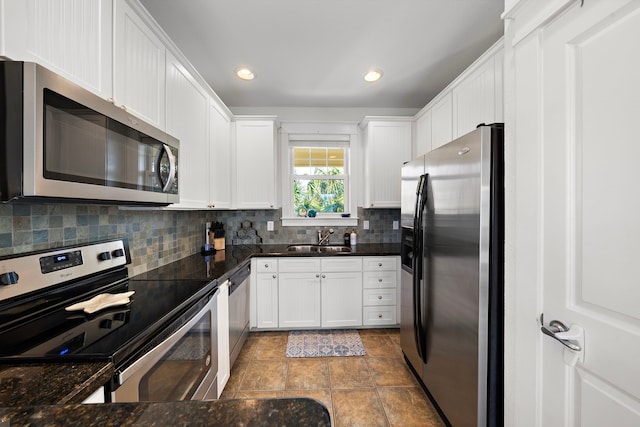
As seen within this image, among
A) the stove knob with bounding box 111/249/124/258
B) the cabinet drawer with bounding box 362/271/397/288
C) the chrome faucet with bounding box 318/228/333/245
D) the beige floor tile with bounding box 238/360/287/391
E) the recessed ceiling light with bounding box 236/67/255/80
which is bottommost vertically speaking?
the beige floor tile with bounding box 238/360/287/391

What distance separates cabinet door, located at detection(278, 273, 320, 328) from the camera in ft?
9.04

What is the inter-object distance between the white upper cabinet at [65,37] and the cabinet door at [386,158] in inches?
95.3

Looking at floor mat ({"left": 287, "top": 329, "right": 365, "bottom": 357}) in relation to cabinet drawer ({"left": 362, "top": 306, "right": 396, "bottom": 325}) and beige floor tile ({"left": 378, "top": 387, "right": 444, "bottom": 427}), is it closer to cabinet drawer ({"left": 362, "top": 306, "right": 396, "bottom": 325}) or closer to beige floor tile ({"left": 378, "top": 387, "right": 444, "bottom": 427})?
cabinet drawer ({"left": 362, "top": 306, "right": 396, "bottom": 325})

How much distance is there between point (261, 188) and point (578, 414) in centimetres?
280

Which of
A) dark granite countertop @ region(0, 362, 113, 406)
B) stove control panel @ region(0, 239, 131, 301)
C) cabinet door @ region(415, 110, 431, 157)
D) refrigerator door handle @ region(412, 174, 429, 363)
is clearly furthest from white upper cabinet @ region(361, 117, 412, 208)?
dark granite countertop @ region(0, 362, 113, 406)

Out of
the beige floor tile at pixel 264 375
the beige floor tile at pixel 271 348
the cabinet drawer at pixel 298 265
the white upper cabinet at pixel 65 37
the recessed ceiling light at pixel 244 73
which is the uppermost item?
the recessed ceiling light at pixel 244 73

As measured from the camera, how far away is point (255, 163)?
118 inches

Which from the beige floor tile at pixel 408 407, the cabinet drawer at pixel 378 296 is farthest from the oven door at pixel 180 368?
the cabinet drawer at pixel 378 296

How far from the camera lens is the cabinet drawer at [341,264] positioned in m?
2.76

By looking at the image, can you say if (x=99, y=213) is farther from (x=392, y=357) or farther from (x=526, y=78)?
(x=392, y=357)

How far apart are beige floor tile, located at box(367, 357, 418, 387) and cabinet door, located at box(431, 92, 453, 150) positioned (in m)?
2.00

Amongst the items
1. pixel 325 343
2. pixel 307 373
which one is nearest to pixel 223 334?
pixel 307 373

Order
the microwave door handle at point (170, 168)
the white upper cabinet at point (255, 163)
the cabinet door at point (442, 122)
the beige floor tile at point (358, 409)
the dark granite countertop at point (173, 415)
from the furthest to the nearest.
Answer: the white upper cabinet at point (255, 163)
the cabinet door at point (442, 122)
the beige floor tile at point (358, 409)
the microwave door handle at point (170, 168)
the dark granite countertop at point (173, 415)

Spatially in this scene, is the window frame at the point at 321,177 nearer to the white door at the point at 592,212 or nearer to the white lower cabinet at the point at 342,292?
the white lower cabinet at the point at 342,292
